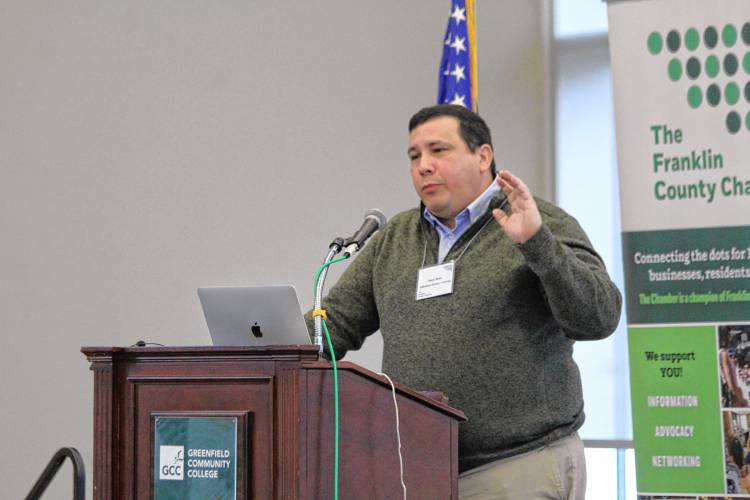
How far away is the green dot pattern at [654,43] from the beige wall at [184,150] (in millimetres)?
1484

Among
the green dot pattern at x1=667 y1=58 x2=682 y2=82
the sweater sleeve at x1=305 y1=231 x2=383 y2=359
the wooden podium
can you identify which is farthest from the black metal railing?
the green dot pattern at x1=667 y1=58 x2=682 y2=82

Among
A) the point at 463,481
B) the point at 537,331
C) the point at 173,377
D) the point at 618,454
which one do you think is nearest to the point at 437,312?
the point at 537,331

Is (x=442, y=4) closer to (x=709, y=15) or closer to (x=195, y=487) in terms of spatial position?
(x=709, y=15)

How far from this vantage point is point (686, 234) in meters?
3.02

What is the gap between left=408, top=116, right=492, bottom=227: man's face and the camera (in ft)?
8.48

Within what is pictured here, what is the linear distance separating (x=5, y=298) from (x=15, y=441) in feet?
2.23

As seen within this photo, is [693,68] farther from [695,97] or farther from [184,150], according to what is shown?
[184,150]

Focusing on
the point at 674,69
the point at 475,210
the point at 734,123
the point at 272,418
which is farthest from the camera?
the point at 674,69

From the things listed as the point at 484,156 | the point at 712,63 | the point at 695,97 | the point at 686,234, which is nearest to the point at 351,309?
the point at 484,156

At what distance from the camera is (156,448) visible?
1.89 meters

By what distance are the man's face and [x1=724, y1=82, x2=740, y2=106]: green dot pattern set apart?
0.92 metres

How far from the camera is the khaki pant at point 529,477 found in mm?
2338

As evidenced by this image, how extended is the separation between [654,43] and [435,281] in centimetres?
122

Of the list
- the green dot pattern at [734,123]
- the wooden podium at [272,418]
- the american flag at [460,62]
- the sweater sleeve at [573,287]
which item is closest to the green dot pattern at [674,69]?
the green dot pattern at [734,123]
